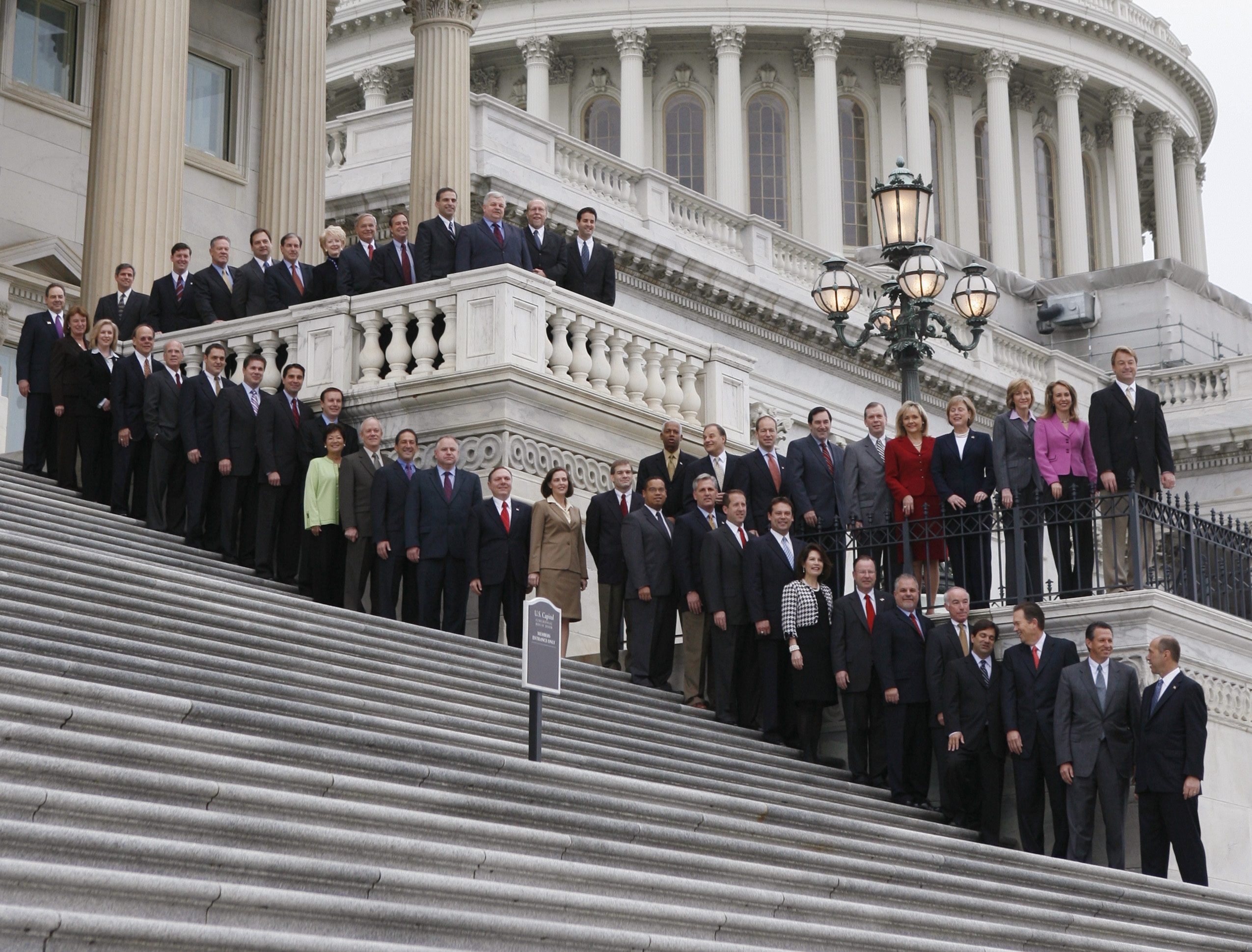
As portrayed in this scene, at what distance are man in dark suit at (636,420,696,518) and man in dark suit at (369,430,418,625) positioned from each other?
5.75 feet

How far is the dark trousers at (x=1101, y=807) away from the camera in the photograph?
1255 centimetres

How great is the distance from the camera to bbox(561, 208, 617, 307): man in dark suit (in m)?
17.1

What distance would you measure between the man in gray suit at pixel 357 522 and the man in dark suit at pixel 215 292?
3726 mm

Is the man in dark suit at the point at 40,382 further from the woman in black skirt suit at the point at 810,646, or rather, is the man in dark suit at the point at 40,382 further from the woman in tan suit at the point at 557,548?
the woman in black skirt suit at the point at 810,646

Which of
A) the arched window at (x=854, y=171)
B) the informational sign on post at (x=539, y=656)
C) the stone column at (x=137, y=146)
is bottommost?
the informational sign on post at (x=539, y=656)

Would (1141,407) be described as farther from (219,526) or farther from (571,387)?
(219,526)

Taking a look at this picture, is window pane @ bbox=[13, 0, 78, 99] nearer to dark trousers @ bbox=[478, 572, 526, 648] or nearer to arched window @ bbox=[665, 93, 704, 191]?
dark trousers @ bbox=[478, 572, 526, 648]

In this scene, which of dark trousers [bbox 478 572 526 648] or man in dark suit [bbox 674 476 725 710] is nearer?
man in dark suit [bbox 674 476 725 710]

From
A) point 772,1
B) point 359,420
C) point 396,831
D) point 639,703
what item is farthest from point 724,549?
point 772,1

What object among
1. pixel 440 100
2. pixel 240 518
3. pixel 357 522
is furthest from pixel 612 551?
pixel 440 100

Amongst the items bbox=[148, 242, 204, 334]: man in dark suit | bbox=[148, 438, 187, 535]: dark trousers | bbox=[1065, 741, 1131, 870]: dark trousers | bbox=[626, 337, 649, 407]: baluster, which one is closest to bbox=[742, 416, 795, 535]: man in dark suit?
bbox=[626, 337, 649, 407]: baluster

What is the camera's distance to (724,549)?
1366 centimetres

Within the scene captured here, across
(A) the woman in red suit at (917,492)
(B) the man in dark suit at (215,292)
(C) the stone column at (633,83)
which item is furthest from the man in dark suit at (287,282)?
(C) the stone column at (633,83)

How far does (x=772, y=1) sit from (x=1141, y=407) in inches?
1762
